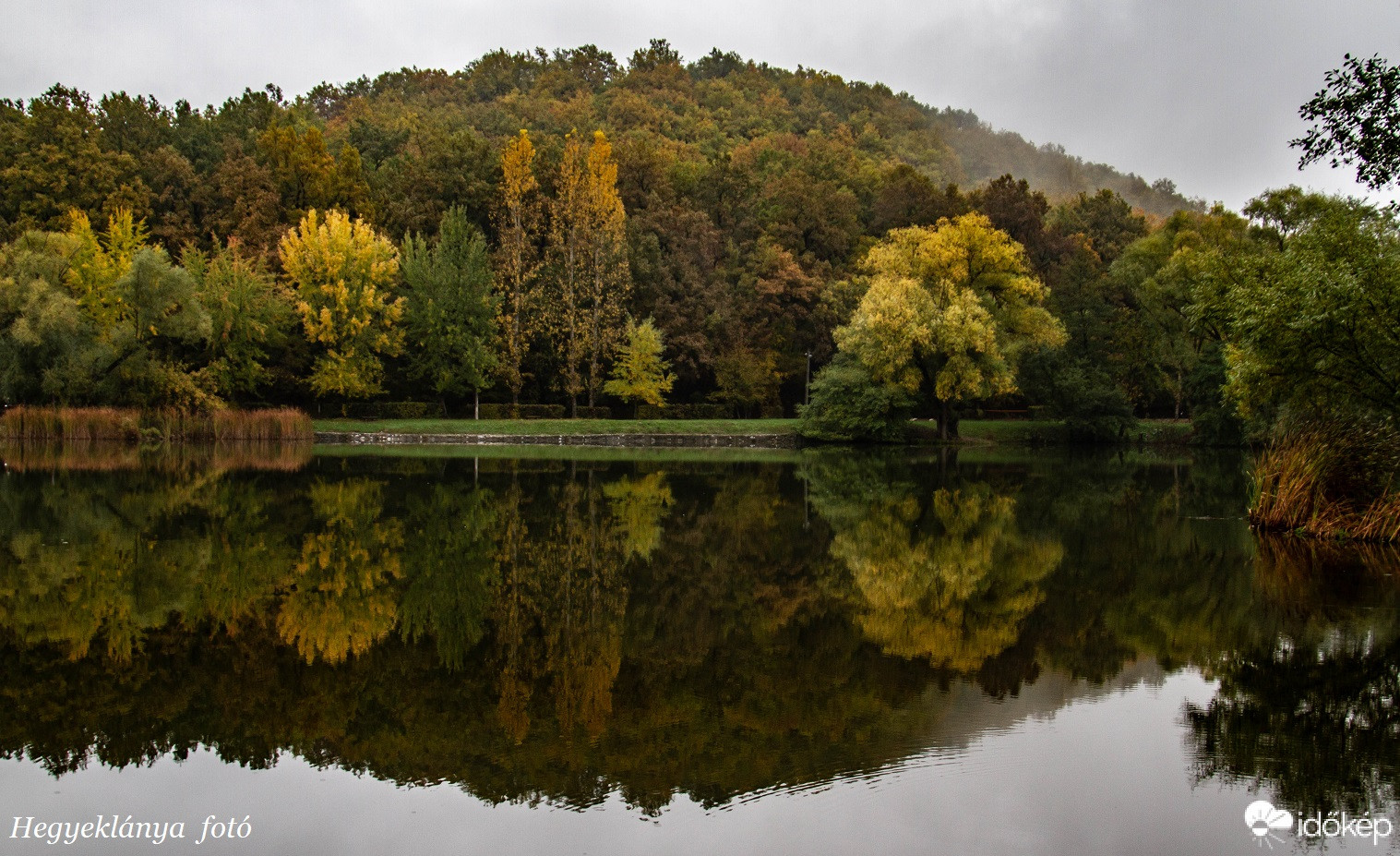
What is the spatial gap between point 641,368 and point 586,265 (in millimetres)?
6292

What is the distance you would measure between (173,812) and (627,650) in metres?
3.88

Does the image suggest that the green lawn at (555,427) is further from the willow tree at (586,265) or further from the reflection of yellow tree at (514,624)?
the reflection of yellow tree at (514,624)

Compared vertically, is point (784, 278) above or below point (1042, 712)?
above

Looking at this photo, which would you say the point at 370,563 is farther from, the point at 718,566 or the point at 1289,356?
the point at 1289,356

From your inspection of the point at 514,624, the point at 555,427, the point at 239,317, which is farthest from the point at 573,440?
the point at 514,624

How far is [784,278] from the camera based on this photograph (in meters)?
55.6

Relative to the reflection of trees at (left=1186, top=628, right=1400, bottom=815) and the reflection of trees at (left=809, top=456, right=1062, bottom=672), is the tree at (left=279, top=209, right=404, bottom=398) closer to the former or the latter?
the reflection of trees at (left=809, top=456, right=1062, bottom=672)

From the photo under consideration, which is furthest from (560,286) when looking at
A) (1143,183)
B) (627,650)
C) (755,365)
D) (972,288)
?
(1143,183)

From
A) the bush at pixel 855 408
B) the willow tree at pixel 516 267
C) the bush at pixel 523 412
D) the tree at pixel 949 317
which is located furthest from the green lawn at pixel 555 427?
the willow tree at pixel 516 267

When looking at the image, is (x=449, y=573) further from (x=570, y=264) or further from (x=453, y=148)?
(x=453, y=148)

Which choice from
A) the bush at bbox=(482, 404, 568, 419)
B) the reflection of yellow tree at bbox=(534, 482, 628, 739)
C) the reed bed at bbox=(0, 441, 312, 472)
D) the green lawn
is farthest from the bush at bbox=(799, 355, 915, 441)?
the reflection of yellow tree at bbox=(534, 482, 628, 739)

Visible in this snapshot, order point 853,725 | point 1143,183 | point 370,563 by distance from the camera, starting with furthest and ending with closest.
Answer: point 1143,183 < point 370,563 < point 853,725

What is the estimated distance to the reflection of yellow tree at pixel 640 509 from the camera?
48.9 feet

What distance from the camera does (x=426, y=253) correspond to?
174 ft
